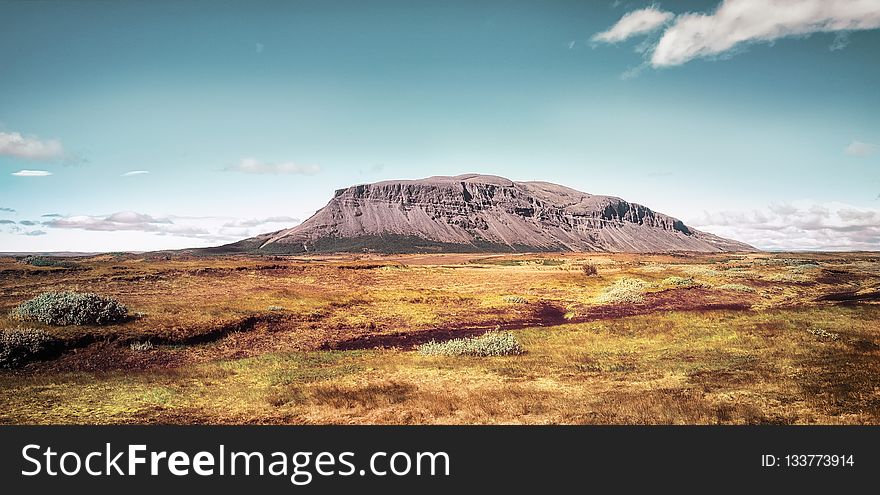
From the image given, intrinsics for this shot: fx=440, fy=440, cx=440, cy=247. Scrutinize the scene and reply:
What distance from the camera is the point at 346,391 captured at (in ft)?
55.2

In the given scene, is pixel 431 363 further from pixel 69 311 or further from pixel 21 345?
pixel 69 311

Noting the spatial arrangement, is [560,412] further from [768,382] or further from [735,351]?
[735,351]

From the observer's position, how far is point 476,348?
24922 millimetres

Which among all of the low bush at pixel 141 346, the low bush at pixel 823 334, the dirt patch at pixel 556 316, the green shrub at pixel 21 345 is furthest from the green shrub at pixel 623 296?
the green shrub at pixel 21 345

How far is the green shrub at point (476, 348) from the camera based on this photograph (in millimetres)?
24639

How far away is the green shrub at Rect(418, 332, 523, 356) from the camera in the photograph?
80.8 ft

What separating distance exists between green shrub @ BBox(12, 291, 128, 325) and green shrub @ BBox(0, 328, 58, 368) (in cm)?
310

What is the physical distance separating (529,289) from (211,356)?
44.9 meters

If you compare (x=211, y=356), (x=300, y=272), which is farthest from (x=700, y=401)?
(x=300, y=272)

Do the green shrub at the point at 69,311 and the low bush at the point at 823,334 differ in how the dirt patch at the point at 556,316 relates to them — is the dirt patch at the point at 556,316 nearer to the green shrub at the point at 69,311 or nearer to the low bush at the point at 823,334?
the low bush at the point at 823,334

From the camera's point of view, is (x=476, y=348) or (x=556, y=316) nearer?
(x=476, y=348)

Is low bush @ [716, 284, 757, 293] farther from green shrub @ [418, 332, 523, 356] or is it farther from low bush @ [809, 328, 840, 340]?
green shrub @ [418, 332, 523, 356]

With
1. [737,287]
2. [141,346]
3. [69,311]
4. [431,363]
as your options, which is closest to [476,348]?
[431,363]

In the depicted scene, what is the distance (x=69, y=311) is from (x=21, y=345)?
663 cm
